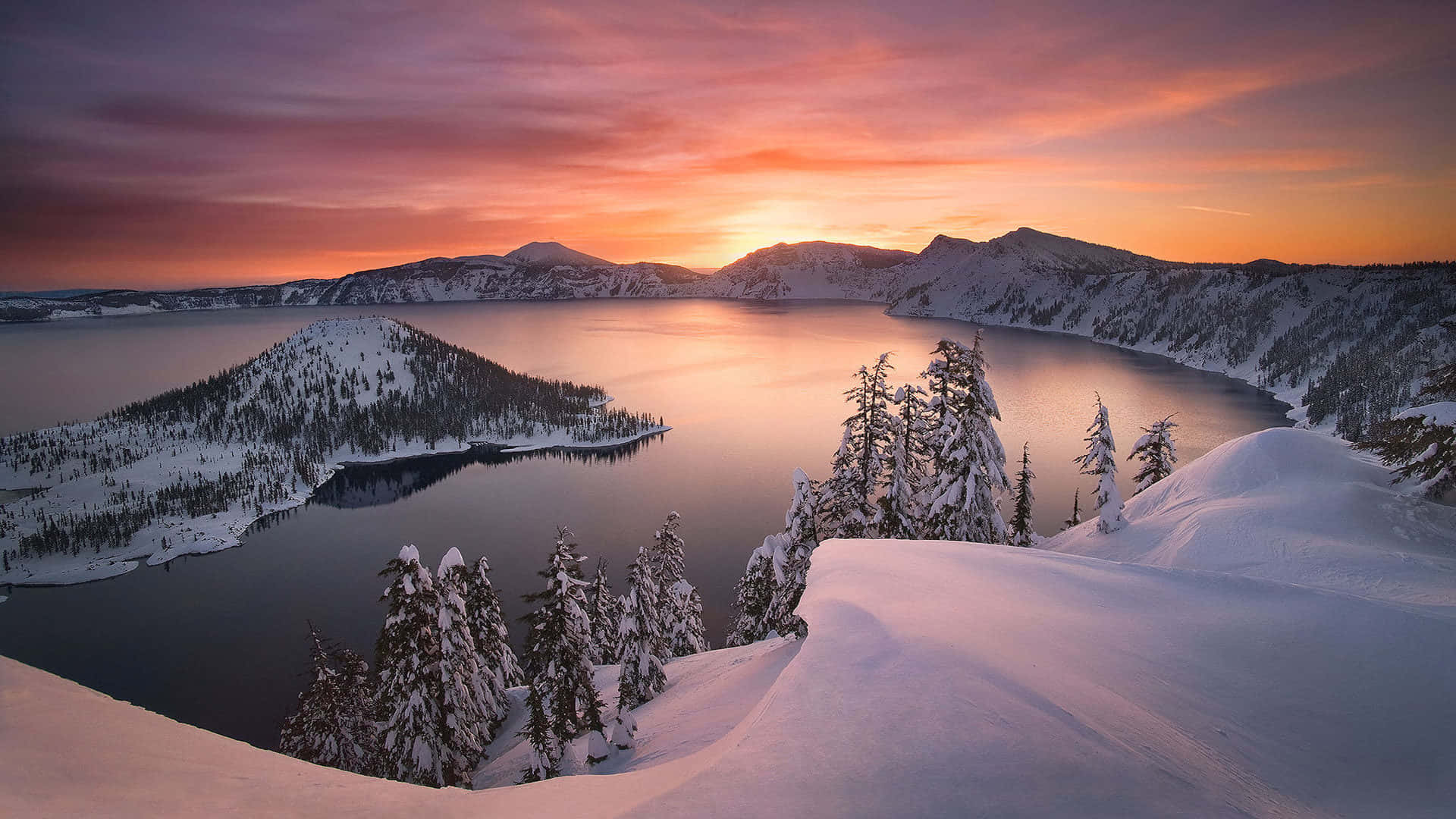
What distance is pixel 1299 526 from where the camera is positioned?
1808 cm

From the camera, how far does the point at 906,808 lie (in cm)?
541

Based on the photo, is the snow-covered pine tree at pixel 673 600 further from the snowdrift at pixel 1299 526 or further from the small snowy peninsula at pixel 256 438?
the small snowy peninsula at pixel 256 438

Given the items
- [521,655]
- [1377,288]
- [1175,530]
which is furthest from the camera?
[1377,288]

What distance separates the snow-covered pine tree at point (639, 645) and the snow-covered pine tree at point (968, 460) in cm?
1442

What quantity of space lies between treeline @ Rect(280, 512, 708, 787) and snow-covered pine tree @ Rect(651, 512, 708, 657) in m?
4.33

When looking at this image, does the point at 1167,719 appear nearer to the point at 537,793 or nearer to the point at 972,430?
the point at 537,793

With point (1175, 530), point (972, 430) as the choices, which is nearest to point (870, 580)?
point (972, 430)

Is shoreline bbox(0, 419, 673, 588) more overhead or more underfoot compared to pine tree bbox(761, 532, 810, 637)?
more underfoot

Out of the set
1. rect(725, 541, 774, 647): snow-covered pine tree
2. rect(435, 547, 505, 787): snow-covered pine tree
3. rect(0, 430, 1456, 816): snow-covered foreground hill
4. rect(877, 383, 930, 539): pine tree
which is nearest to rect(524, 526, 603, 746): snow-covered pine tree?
rect(435, 547, 505, 787): snow-covered pine tree

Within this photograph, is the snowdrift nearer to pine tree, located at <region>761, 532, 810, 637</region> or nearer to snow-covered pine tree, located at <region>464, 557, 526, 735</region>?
pine tree, located at <region>761, 532, 810, 637</region>

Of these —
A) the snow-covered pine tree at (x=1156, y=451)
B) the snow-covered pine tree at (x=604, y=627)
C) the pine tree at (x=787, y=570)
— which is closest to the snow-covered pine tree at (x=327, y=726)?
the snow-covered pine tree at (x=604, y=627)

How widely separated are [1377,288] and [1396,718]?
256591 mm

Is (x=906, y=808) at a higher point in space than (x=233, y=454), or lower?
higher

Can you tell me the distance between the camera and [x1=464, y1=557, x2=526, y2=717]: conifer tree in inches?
1288
